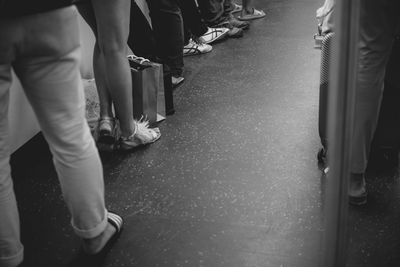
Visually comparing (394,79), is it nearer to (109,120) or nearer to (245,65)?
(109,120)

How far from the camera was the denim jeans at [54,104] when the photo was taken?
1290 millimetres

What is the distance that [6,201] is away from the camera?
1444 mm

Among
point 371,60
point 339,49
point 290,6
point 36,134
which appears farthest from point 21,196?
point 290,6

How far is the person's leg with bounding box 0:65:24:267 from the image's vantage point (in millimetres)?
1367

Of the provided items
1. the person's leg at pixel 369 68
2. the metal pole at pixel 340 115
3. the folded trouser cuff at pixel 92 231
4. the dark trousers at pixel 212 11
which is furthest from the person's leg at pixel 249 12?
the metal pole at pixel 340 115

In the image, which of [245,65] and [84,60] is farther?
[245,65]

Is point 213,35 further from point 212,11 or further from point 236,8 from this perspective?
point 236,8

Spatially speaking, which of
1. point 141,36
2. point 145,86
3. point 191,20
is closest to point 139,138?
point 145,86

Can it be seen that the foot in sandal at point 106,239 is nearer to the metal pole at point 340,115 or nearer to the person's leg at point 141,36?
the metal pole at point 340,115

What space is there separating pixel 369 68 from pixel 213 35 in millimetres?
2452

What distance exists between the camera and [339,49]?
2.29ft

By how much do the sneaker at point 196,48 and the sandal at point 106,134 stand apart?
1.52m

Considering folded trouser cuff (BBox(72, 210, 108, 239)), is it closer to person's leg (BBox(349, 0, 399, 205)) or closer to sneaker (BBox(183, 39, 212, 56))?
person's leg (BBox(349, 0, 399, 205))

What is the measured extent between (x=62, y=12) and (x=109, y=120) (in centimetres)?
111
